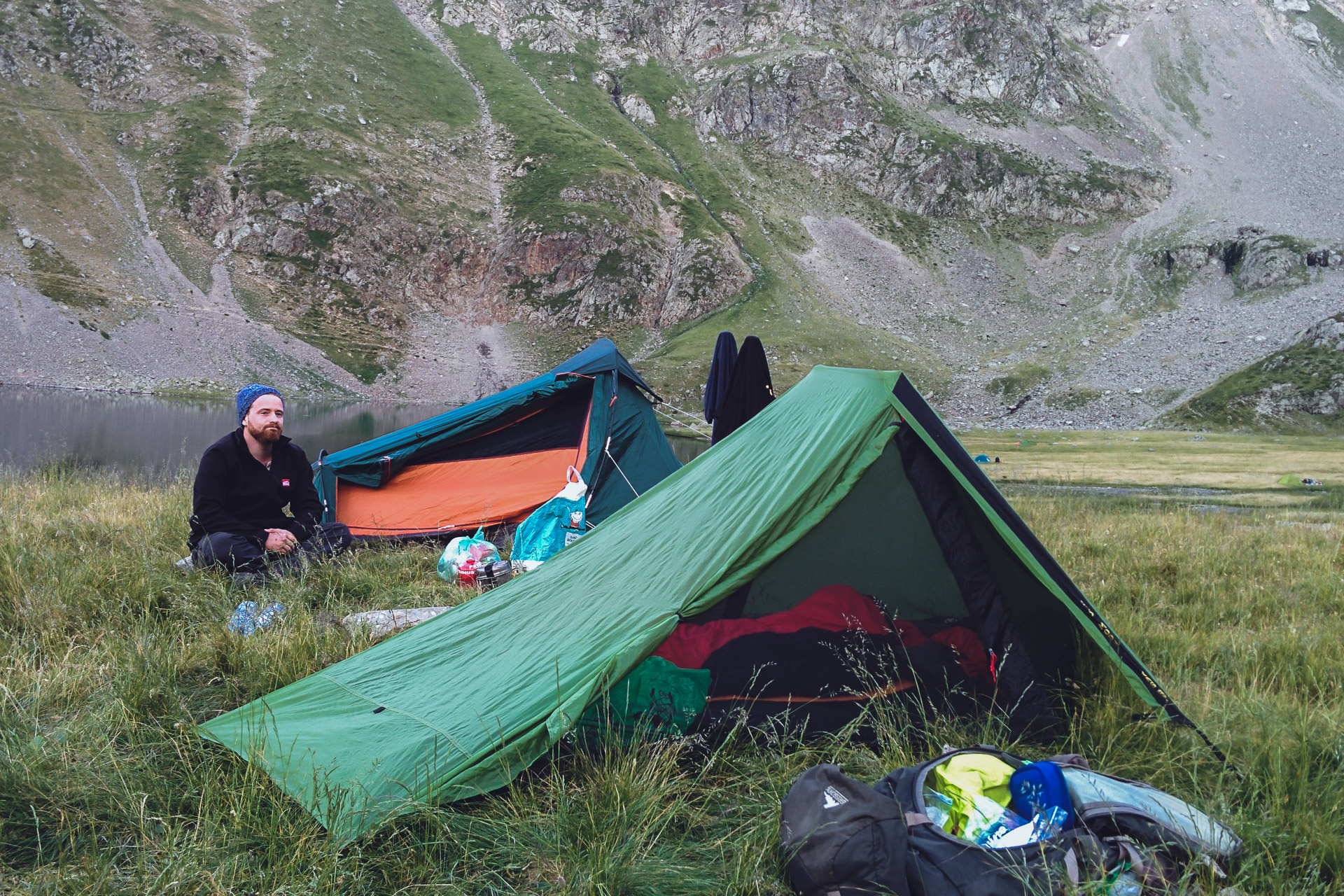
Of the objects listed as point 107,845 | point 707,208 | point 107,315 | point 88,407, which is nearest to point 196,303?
point 107,315

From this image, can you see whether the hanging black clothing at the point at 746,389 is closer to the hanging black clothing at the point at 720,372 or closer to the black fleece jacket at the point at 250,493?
the hanging black clothing at the point at 720,372

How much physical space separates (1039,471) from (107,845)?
1851cm

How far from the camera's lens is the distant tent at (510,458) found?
7918 mm

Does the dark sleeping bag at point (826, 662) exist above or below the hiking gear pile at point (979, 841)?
below

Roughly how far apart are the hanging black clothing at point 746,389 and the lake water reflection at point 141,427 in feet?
23.4

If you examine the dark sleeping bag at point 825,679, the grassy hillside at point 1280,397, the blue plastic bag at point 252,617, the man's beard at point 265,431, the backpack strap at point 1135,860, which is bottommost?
the grassy hillside at point 1280,397

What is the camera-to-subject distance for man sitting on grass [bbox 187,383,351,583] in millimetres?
5129

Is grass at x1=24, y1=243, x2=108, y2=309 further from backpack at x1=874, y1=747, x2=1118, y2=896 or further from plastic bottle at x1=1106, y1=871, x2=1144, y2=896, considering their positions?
plastic bottle at x1=1106, y1=871, x2=1144, y2=896

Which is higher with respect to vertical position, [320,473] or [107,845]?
[107,845]

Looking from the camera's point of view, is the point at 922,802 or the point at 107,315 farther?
the point at 107,315

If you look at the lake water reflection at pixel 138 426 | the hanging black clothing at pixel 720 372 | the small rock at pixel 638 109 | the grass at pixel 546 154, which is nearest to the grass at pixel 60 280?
the lake water reflection at pixel 138 426

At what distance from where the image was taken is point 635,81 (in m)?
81.8

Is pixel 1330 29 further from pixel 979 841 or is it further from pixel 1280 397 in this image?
pixel 979 841

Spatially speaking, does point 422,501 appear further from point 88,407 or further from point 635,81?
point 635,81
